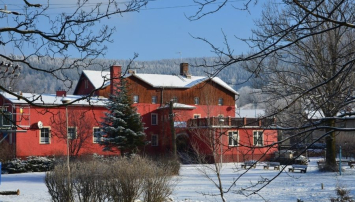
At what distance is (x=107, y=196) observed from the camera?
1525 cm

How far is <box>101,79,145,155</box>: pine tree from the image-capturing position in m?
36.2

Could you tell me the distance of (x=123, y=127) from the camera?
36.4 metres

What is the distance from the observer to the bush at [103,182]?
1509cm

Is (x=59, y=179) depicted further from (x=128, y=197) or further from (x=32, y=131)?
(x=32, y=131)

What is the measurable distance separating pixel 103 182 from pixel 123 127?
69.7 feet

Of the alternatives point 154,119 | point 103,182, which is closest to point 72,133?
point 154,119

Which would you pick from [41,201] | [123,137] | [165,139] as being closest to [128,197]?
[41,201]

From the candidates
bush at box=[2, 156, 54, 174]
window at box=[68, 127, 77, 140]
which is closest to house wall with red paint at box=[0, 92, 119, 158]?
window at box=[68, 127, 77, 140]

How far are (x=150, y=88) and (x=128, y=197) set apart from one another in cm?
3705

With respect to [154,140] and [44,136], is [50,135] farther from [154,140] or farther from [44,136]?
[154,140]

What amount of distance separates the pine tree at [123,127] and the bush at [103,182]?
2030 cm

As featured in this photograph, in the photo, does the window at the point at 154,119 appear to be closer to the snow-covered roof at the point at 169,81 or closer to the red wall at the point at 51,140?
the snow-covered roof at the point at 169,81

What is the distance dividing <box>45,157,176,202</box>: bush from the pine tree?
20.3 m

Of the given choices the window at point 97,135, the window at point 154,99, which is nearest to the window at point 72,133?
the window at point 97,135
